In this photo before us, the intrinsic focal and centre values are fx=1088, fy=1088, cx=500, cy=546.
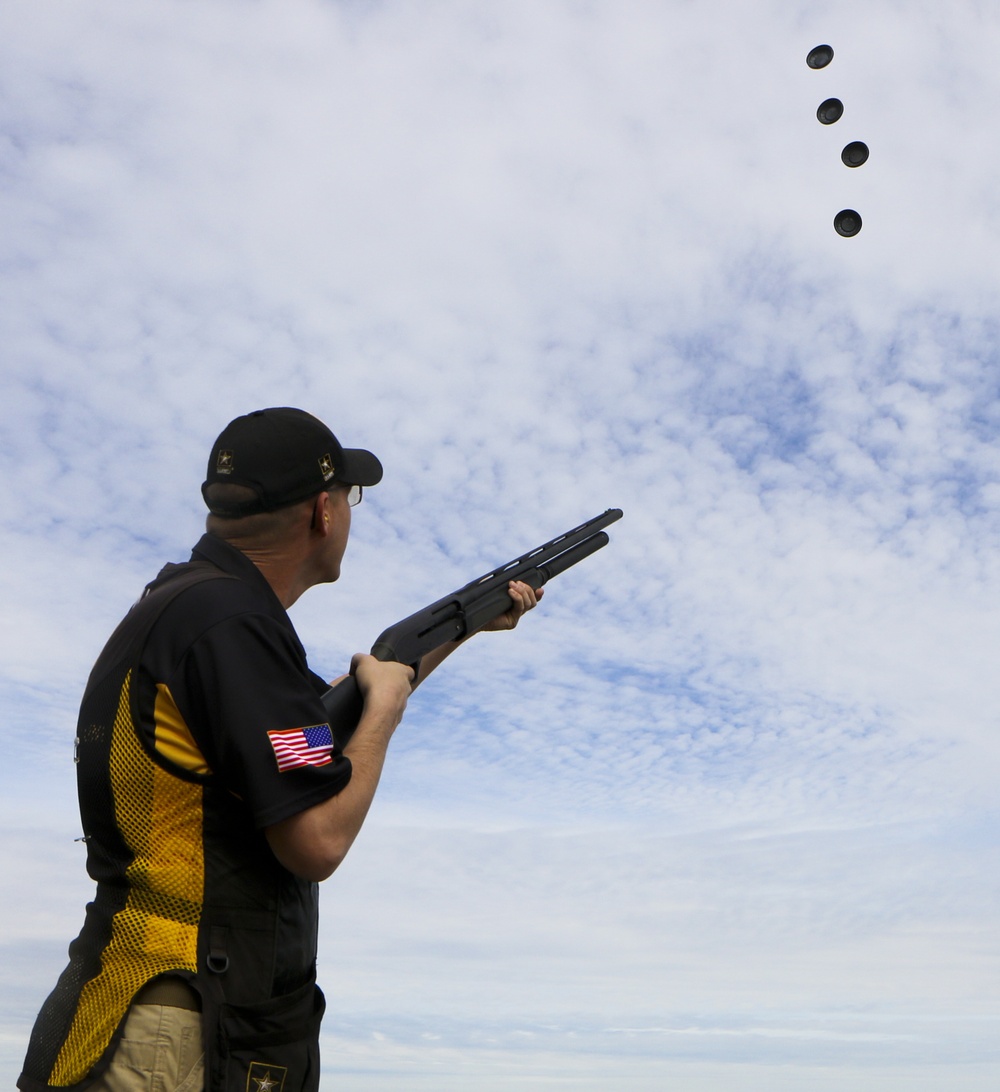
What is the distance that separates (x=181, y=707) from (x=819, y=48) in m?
13.1

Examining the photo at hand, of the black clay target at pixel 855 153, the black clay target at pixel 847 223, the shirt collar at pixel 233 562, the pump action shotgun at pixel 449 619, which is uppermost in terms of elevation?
the black clay target at pixel 855 153

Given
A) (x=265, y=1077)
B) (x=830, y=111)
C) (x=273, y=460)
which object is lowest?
(x=265, y=1077)

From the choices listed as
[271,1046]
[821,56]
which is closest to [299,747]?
[271,1046]

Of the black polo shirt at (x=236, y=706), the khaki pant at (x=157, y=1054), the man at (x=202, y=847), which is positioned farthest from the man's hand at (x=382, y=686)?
the khaki pant at (x=157, y=1054)

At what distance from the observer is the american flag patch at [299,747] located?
12.7 ft

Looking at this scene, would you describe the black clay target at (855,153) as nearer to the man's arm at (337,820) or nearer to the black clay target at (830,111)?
the black clay target at (830,111)

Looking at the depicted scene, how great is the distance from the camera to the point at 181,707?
13.2 feet

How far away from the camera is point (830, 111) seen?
13.8 meters

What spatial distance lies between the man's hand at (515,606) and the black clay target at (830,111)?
8716 millimetres

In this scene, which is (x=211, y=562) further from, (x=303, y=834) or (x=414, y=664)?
(x=414, y=664)

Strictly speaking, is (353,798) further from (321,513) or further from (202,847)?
(321,513)

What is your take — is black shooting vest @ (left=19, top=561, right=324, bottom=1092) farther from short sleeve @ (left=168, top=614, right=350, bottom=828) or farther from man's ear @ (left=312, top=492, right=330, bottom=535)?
man's ear @ (left=312, top=492, right=330, bottom=535)

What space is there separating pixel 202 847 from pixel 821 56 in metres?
13.3

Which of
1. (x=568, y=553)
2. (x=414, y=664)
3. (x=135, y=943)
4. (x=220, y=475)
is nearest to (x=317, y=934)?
(x=135, y=943)
